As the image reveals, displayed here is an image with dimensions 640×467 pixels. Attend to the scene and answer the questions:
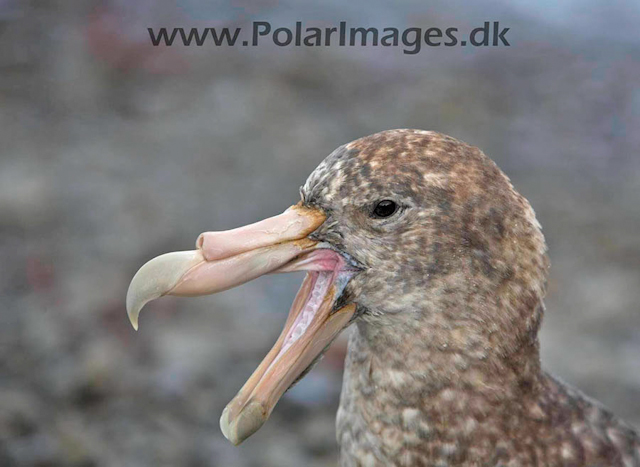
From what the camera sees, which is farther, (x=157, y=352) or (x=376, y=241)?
(x=157, y=352)

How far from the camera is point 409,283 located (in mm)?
1963

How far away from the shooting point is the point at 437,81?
18.6 ft

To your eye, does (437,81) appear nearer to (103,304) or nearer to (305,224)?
(103,304)

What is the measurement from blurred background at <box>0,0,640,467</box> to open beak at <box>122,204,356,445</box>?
5.20ft

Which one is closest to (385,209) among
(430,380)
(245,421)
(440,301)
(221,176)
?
(440,301)

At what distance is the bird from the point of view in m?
1.94

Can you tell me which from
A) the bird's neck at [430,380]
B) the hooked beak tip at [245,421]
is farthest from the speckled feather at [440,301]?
the hooked beak tip at [245,421]

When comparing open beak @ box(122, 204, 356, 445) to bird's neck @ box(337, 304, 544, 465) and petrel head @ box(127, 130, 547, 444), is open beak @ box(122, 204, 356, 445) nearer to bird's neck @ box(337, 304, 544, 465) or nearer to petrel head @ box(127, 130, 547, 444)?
petrel head @ box(127, 130, 547, 444)

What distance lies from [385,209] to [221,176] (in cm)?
309

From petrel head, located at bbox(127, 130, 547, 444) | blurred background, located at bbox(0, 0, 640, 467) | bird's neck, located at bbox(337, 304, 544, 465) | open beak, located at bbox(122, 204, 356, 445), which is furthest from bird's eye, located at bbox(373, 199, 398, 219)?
blurred background, located at bbox(0, 0, 640, 467)

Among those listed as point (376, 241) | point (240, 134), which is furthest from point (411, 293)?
point (240, 134)

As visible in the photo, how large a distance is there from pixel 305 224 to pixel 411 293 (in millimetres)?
262

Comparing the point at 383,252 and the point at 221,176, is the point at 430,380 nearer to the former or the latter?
the point at 383,252

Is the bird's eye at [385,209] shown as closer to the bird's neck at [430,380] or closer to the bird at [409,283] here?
the bird at [409,283]
